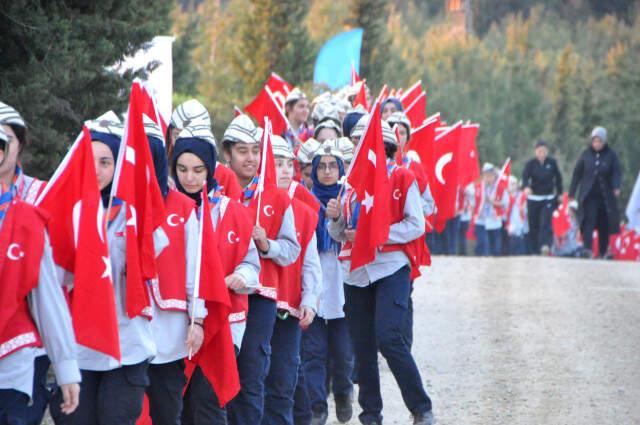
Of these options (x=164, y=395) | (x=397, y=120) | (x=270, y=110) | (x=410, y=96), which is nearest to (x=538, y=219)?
(x=410, y=96)

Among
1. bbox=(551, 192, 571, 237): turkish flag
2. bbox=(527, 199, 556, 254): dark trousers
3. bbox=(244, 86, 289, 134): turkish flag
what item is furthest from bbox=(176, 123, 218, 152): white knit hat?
bbox=(551, 192, 571, 237): turkish flag

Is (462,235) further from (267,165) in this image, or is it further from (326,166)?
(267,165)

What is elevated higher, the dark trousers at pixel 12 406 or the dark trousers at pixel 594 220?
the dark trousers at pixel 594 220

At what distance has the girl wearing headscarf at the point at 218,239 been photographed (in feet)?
21.5

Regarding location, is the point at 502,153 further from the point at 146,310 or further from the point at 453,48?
the point at 146,310

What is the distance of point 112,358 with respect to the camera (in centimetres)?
551

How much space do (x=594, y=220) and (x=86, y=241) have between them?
18035 millimetres

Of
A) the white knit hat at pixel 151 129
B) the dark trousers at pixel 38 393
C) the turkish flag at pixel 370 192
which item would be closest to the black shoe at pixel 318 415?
the turkish flag at pixel 370 192

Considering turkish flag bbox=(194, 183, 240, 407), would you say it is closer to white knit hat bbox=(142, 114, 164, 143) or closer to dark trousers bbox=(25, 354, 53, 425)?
white knit hat bbox=(142, 114, 164, 143)

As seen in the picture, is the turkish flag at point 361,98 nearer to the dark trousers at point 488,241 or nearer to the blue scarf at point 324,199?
the blue scarf at point 324,199

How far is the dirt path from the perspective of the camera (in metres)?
10.1

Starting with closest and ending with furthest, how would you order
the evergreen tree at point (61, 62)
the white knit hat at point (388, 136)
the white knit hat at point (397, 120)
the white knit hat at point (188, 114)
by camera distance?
the white knit hat at point (188, 114) < the evergreen tree at point (61, 62) < the white knit hat at point (388, 136) < the white knit hat at point (397, 120)

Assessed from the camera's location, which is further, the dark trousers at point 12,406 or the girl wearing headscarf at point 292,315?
the girl wearing headscarf at point 292,315

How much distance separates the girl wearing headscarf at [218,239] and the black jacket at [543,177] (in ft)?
61.3
